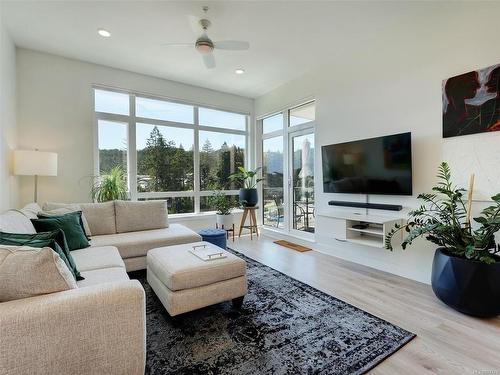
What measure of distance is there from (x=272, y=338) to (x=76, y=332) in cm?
127

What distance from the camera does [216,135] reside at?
5359 millimetres

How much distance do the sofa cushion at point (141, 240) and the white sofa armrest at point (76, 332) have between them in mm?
1814

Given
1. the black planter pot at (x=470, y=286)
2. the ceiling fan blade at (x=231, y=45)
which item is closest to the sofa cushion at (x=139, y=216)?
the ceiling fan blade at (x=231, y=45)

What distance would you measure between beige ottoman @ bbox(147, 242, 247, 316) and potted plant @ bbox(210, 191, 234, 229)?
2.38m

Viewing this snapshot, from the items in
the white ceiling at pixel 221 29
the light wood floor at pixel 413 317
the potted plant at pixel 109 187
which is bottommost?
the light wood floor at pixel 413 317

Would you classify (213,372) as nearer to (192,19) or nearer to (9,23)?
(192,19)

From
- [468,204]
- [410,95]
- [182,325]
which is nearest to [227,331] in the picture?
[182,325]

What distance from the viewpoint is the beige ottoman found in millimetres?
1952

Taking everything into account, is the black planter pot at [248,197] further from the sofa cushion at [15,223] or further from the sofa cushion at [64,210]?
the sofa cushion at [15,223]

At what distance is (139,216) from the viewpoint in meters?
3.59

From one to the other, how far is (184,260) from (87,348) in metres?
1.08

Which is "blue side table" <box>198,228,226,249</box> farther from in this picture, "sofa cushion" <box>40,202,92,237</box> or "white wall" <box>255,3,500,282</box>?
"white wall" <box>255,3,500,282</box>

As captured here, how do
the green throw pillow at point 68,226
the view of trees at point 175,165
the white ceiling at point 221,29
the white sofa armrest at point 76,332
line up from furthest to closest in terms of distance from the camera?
the view of trees at point 175,165, the white ceiling at point 221,29, the green throw pillow at point 68,226, the white sofa armrest at point 76,332

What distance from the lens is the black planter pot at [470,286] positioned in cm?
203
